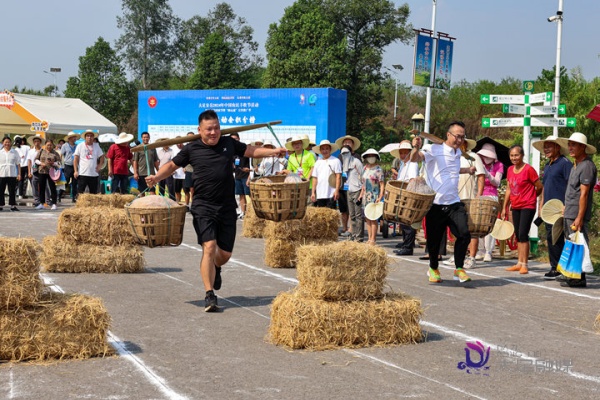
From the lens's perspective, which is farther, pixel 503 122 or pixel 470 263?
pixel 503 122

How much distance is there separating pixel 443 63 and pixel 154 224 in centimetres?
1654

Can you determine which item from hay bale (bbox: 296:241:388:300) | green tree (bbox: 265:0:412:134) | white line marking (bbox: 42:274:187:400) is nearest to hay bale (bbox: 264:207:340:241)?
hay bale (bbox: 296:241:388:300)

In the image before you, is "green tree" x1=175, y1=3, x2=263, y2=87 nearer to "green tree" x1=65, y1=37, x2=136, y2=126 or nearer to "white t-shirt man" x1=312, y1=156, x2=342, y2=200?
"green tree" x1=65, y1=37, x2=136, y2=126

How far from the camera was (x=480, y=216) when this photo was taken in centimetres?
1132

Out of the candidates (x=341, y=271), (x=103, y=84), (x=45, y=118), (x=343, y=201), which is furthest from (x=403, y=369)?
(x=103, y=84)

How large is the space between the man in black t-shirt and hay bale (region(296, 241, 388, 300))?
1.66 m

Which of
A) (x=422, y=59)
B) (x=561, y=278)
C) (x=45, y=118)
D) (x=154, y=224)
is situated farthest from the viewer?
(x=45, y=118)

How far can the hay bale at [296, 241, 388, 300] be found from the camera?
23.8 ft

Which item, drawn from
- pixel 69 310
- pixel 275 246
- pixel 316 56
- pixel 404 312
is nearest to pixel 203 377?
pixel 69 310

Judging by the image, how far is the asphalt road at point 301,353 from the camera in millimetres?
5879

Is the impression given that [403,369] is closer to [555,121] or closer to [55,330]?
[55,330]

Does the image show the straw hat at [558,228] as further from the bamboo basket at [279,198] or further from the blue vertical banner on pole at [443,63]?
the blue vertical banner on pole at [443,63]

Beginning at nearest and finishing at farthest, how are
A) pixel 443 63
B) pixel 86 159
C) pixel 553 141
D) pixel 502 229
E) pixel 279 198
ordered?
1. pixel 279 198
2. pixel 553 141
3. pixel 502 229
4. pixel 86 159
5. pixel 443 63

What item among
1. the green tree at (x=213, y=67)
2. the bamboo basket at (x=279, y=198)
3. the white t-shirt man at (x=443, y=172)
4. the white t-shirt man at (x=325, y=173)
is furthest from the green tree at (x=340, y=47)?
the bamboo basket at (x=279, y=198)
